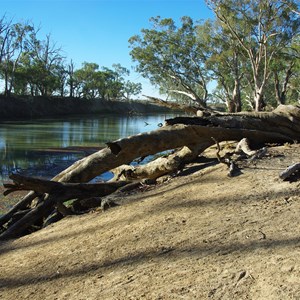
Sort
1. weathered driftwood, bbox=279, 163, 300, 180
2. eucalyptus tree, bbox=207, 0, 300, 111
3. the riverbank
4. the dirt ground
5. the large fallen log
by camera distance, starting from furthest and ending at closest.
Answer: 1. the riverbank
2. eucalyptus tree, bbox=207, 0, 300, 111
3. the large fallen log
4. weathered driftwood, bbox=279, 163, 300, 180
5. the dirt ground

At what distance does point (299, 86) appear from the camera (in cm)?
3969

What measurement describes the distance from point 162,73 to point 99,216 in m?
28.9

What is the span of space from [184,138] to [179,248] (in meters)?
3.21

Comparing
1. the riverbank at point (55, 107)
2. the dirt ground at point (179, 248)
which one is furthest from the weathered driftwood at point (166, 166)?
the riverbank at point (55, 107)

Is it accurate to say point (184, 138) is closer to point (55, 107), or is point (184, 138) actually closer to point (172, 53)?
point (172, 53)

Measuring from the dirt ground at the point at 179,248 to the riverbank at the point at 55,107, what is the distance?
124 feet

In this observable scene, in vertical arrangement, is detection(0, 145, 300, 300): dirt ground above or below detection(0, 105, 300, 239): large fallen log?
below

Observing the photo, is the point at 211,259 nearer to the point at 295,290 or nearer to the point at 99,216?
the point at 295,290

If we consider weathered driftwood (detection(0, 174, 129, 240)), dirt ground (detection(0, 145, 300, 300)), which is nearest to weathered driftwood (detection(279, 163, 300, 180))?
dirt ground (detection(0, 145, 300, 300))

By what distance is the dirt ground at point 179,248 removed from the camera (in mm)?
2908

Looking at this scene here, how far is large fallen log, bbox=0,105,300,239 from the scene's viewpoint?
20.8 feet

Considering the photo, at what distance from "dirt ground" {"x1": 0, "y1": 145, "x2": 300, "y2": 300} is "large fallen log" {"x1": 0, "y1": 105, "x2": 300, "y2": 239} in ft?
3.31

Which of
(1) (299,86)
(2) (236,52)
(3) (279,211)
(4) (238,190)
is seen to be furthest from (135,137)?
(1) (299,86)

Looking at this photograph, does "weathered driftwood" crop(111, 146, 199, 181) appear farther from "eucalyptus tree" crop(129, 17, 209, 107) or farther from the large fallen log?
"eucalyptus tree" crop(129, 17, 209, 107)
